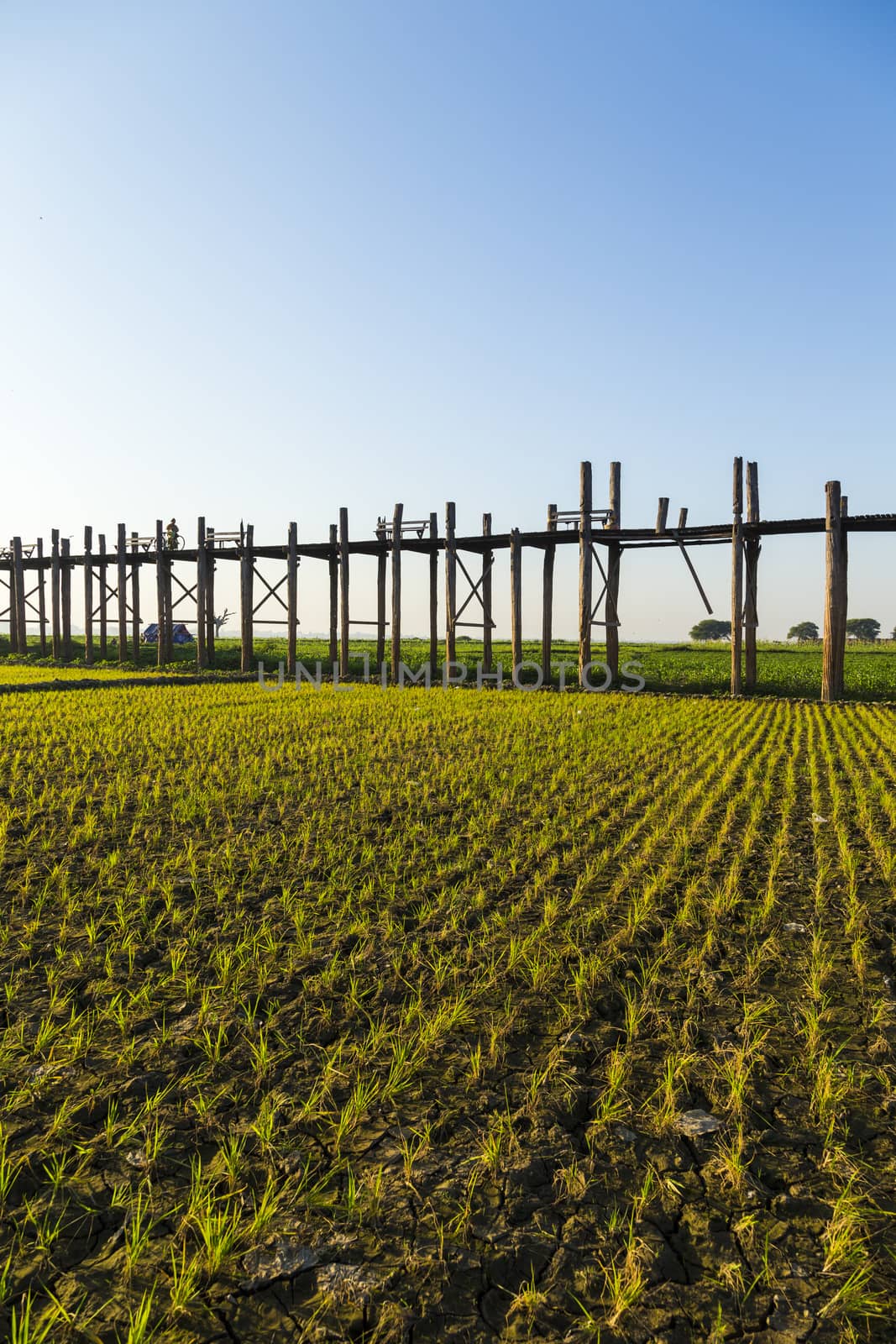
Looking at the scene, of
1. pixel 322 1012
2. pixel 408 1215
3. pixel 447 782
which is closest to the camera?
pixel 408 1215

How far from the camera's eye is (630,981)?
3699 millimetres

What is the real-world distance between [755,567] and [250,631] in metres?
15.7

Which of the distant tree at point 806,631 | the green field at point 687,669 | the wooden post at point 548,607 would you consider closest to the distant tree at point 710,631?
the distant tree at point 806,631

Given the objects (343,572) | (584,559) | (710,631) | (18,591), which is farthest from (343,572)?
(710,631)

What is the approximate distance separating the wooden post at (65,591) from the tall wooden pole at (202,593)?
748 cm

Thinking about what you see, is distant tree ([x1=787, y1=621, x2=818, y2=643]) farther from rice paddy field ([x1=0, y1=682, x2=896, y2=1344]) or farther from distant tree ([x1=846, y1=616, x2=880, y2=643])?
rice paddy field ([x1=0, y1=682, x2=896, y2=1344])

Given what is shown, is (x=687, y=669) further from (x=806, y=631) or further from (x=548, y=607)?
(x=806, y=631)

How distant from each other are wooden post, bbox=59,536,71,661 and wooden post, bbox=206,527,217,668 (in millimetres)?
7104

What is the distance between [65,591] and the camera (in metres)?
29.6

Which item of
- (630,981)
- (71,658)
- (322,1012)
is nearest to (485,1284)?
(322,1012)

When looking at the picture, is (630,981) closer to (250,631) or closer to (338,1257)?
(338,1257)

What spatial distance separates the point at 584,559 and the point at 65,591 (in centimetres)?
2248

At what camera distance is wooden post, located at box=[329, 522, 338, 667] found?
22.7 meters

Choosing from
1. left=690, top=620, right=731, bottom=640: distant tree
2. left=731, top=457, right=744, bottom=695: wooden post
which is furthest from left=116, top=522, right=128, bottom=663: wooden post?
left=690, top=620, right=731, bottom=640: distant tree
